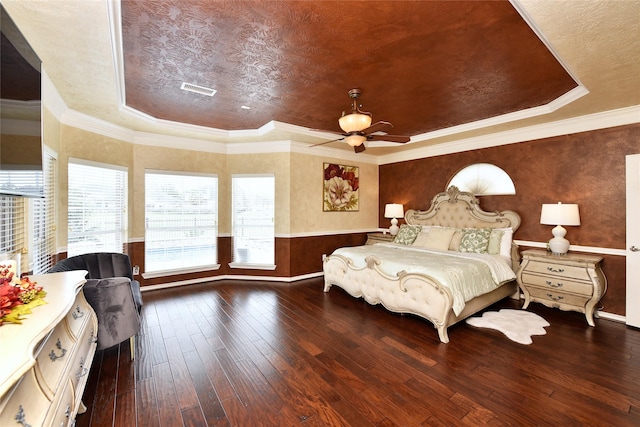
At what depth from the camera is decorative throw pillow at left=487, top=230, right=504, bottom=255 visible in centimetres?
420

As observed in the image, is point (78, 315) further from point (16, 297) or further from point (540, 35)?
point (540, 35)

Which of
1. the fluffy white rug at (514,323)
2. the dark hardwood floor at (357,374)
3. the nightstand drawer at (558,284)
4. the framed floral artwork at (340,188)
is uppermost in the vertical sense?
the framed floral artwork at (340,188)

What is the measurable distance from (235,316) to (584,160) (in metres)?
5.21

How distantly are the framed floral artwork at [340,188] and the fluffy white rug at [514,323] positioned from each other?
3.23 metres

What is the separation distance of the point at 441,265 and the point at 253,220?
351 cm

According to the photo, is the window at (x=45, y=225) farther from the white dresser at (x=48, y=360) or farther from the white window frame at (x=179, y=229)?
the white window frame at (x=179, y=229)

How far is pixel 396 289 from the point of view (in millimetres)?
3441

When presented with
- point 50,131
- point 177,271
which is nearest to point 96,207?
point 50,131

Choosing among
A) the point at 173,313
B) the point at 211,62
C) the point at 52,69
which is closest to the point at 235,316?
the point at 173,313

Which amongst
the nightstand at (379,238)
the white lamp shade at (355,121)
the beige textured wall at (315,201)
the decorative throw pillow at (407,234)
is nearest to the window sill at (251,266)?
the beige textured wall at (315,201)

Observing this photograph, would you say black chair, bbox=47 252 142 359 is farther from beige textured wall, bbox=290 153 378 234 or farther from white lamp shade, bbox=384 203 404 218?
white lamp shade, bbox=384 203 404 218

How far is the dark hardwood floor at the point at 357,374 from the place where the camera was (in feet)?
6.24

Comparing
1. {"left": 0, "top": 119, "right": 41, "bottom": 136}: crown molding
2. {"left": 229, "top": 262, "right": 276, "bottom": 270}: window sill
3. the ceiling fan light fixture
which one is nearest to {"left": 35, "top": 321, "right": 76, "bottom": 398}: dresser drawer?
{"left": 0, "top": 119, "right": 41, "bottom": 136}: crown molding

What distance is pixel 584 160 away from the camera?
3.76 m
